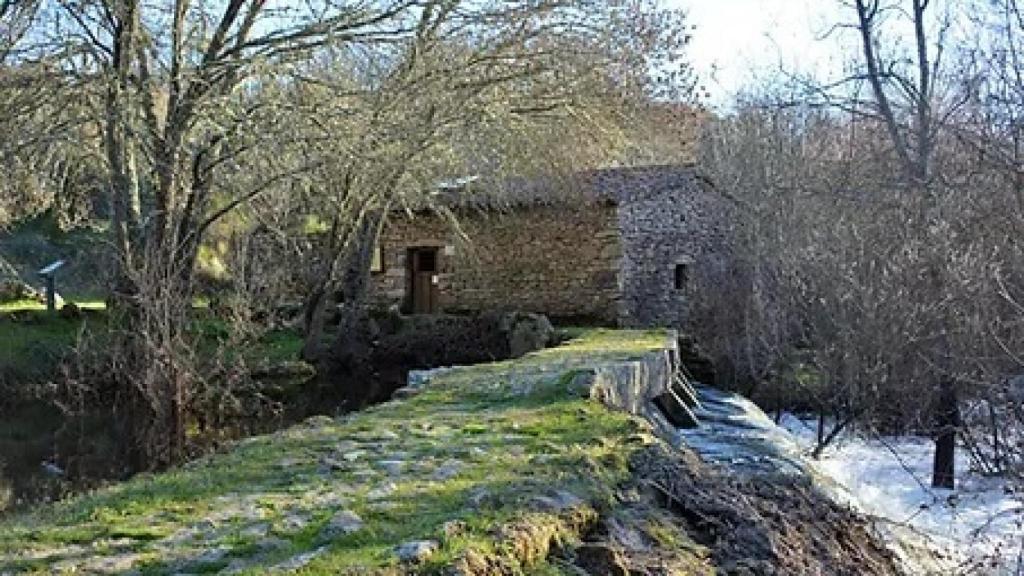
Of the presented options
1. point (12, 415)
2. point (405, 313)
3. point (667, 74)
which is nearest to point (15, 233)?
point (405, 313)

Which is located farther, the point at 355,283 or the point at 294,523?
the point at 355,283

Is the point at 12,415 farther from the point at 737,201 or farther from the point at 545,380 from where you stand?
the point at 737,201

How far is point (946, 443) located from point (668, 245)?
7.18m

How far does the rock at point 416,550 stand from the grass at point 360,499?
0.03 m

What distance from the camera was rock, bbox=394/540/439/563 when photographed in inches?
121

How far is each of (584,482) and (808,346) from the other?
10.7 m

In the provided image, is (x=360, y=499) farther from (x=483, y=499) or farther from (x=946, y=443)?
(x=946, y=443)

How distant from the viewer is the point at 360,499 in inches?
150

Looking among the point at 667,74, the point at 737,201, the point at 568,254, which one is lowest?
the point at 568,254

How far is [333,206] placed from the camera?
13.3 m

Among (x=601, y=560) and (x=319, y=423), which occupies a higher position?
(x=319, y=423)

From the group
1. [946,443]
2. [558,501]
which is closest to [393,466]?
[558,501]

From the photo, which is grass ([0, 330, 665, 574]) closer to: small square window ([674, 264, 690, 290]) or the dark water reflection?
the dark water reflection

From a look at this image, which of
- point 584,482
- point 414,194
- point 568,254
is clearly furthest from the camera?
point 568,254
